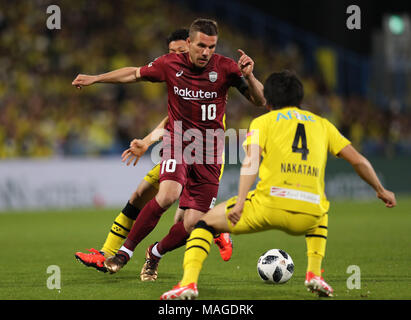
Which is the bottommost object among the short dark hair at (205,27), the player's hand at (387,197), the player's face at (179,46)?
the player's hand at (387,197)

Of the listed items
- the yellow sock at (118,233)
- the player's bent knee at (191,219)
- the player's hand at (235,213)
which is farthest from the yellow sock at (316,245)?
the yellow sock at (118,233)

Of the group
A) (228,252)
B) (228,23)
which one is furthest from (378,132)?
(228,252)

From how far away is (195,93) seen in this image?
6.84 meters

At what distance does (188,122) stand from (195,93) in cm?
29

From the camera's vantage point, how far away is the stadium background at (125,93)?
695 inches

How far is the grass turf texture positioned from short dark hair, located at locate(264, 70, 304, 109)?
1560mm

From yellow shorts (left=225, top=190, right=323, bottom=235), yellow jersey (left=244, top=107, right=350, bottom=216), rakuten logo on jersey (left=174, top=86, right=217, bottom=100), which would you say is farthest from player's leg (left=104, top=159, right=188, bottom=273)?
yellow jersey (left=244, top=107, right=350, bottom=216)

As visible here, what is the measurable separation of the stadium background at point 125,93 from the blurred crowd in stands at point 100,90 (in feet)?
0.11

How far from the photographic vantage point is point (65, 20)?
21.7m

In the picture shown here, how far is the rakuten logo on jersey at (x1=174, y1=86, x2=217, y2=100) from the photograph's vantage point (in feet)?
22.4

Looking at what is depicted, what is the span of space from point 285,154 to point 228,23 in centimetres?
2120

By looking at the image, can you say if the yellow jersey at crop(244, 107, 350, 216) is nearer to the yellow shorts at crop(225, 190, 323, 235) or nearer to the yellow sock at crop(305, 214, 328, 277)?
the yellow shorts at crop(225, 190, 323, 235)

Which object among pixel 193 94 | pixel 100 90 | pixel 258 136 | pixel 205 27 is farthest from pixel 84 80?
pixel 100 90

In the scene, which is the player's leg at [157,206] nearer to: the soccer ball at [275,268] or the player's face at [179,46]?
the soccer ball at [275,268]
